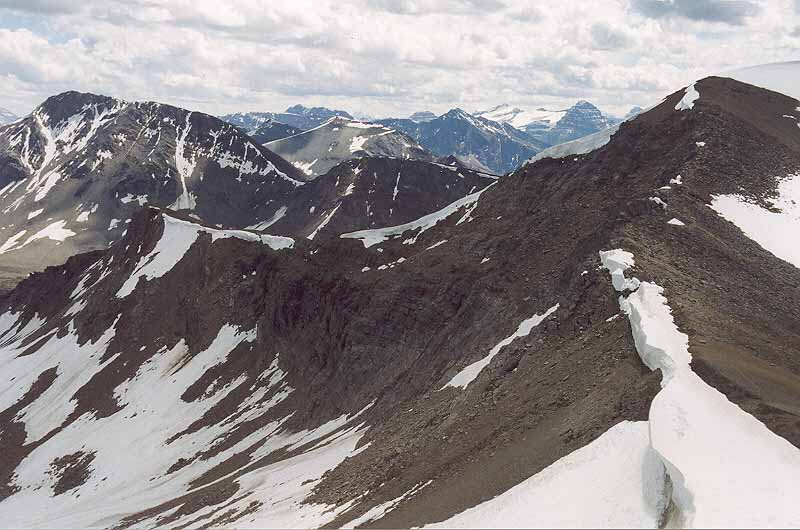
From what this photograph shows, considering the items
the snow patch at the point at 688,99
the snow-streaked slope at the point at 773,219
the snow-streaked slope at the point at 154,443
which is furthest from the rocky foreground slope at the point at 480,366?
the snow patch at the point at 688,99

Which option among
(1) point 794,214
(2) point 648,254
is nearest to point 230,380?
(2) point 648,254

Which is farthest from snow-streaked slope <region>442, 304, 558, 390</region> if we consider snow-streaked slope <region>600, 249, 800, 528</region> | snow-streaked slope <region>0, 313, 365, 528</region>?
snow-streaked slope <region>600, 249, 800, 528</region>

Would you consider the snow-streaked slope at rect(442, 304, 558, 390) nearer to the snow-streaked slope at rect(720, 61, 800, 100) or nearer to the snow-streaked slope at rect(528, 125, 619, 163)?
the snow-streaked slope at rect(528, 125, 619, 163)

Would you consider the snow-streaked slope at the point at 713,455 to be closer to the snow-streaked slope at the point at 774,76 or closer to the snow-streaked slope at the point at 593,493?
the snow-streaked slope at the point at 593,493

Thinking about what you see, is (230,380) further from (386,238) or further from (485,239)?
(485,239)

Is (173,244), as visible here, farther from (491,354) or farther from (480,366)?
(480,366)
